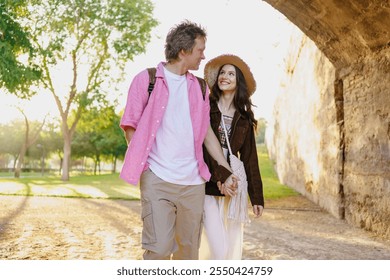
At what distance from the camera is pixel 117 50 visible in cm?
2169

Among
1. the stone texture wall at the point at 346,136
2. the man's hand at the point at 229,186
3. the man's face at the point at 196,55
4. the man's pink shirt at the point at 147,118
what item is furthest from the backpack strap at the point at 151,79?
the stone texture wall at the point at 346,136

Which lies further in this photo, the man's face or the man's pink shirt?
the man's face

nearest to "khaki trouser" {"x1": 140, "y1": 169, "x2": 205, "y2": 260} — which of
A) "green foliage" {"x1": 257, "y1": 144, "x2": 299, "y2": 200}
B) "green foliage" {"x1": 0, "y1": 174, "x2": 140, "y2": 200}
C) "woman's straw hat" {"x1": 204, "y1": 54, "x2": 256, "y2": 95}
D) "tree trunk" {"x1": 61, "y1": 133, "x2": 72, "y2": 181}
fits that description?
"woman's straw hat" {"x1": 204, "y1": 54, "x2": 256, "y2": 95}

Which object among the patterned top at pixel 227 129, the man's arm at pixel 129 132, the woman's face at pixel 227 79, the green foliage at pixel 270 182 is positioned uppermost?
the woman's face at pixel 227 79

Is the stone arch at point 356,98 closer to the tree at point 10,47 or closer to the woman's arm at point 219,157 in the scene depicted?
the woman's arm at point 219,157

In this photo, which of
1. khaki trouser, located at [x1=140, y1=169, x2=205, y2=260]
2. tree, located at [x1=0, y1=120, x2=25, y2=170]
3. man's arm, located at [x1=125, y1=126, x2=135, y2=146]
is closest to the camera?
khaki trouser, located at [x1=140, y1=169, x2=205, y2=260]

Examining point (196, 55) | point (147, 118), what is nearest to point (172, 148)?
point (147, 118)

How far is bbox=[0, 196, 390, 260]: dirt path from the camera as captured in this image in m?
5.07

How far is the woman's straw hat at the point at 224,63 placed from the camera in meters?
3.26

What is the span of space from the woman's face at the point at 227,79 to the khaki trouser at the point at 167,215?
788 mm

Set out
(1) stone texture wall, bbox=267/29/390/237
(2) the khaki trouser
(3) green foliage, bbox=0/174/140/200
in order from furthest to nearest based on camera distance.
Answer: (3) green foliage, bbox=0/174/140/200, (1) stone texture wall, bbox=267/29/390/237, (2) the khaki trouser

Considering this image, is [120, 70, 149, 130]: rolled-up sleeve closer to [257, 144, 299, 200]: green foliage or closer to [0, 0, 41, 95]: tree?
[0, 0, 41, 95]: tree

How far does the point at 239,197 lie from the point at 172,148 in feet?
2.14
